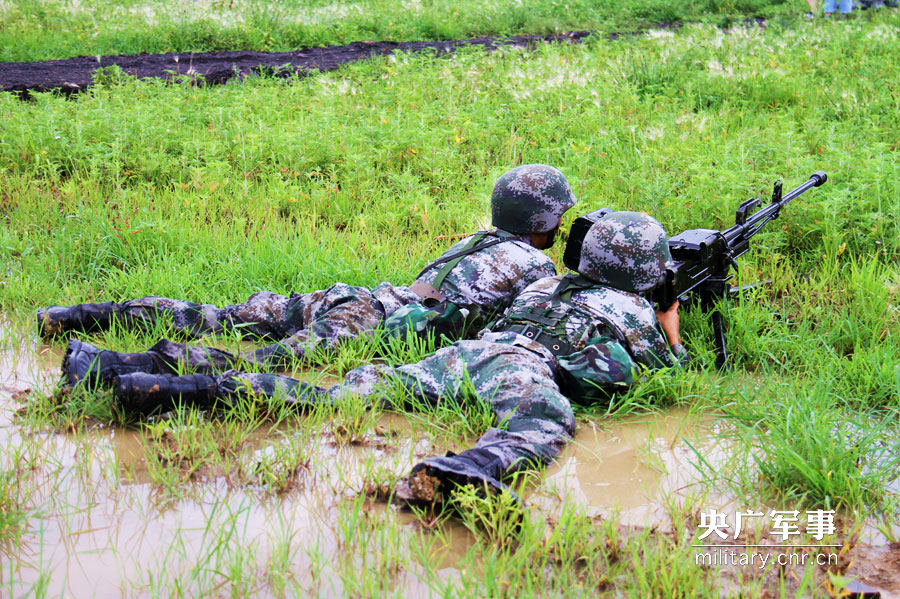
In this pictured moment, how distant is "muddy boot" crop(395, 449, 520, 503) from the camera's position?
2.86 meters

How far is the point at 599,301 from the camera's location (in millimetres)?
3922

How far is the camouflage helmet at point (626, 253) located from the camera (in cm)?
391

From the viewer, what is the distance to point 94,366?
3666 millimetres

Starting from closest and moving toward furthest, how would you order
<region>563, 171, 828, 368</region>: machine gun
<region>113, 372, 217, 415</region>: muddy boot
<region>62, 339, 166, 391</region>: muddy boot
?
<region>113, 372, 217, 415</region>: muddy boot < <region>62, 339, 166, 391</region>: muddy boot < <region>563, 171, 828, 368</region>: machine gun

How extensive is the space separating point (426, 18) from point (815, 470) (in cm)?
1302

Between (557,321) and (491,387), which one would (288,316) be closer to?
(491,387)

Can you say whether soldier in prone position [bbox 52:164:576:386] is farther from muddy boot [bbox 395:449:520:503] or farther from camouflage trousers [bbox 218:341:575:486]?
muddy boot [bbox 395:449:520:503]

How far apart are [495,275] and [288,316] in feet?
3.82

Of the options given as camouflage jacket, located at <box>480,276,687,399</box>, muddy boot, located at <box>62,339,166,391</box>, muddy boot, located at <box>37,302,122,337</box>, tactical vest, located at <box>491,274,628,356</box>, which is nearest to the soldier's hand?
camouflage jacket, located at <box>480,276,687,399</box>

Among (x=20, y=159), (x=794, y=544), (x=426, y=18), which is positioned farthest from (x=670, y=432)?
(x=426, y=18)

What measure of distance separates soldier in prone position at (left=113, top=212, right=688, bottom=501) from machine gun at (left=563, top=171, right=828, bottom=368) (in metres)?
0.19

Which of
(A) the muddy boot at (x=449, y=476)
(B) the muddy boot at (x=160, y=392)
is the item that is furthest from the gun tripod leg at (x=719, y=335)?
(B) the muddy boot at (x=160, y=392)

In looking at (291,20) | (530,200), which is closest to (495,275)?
(530,200)

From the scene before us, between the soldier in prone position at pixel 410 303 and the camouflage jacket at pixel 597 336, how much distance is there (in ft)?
1.19
